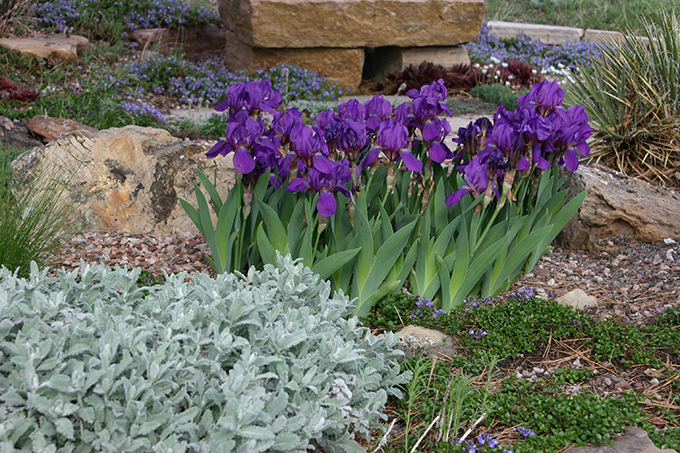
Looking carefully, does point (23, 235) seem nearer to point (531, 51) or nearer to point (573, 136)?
point (573, 136)

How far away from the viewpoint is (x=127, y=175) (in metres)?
3.48

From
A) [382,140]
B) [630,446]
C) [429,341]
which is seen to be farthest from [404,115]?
[630,446]

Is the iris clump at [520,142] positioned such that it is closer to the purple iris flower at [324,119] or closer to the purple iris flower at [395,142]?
the purple iris flower at [395,142]

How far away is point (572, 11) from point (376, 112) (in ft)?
40.0

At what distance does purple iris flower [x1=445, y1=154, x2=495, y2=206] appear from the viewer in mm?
2498

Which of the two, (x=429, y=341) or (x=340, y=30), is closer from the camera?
(x=429, y=341)

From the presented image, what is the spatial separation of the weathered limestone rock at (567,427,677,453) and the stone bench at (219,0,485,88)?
6.24 meters

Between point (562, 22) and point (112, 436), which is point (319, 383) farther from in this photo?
point (562, 22)

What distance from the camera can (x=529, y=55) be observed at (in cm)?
983

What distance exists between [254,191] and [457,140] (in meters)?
1.05

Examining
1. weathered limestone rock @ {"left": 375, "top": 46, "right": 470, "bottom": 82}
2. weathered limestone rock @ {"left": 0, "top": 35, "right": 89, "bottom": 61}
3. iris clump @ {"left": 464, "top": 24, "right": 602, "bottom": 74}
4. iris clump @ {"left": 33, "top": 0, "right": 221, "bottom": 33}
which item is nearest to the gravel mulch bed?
weathered limestone rock @ {"left": 0, "top": 35, "right": 89, "bottom": 61}

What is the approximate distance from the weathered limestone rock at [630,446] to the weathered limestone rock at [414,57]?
22.1ft

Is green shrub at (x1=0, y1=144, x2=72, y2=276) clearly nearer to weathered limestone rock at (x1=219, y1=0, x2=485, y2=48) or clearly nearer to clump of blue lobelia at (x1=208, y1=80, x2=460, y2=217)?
clump of blue lobelia at (x1=208, y1=80, x2=460, y2=217)

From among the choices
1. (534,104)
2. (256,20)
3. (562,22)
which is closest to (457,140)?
(534,104)
